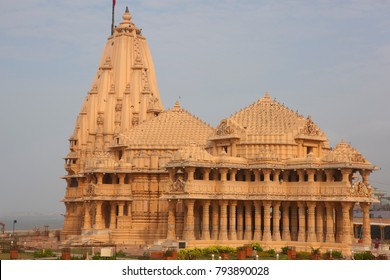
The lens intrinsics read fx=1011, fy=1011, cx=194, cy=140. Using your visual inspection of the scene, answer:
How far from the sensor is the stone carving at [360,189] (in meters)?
95.3

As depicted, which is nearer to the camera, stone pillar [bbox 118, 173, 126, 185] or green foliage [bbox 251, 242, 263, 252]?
green foliage [bbox 251, 242, 263, 252]

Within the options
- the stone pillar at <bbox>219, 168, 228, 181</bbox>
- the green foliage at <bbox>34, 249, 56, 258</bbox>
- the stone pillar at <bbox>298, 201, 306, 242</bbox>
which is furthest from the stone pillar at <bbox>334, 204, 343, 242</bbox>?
the green foliage at <bbox>34, 249, 56, 258</bbox>

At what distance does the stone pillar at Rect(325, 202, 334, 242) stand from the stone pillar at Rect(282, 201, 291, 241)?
411cm

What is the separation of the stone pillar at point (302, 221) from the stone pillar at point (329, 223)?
2372 millimetres

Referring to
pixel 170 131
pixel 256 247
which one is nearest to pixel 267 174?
pixel 256 247

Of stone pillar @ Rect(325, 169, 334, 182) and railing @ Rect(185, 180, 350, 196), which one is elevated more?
stone pillar @ Rect(325, 169, 334, 182)

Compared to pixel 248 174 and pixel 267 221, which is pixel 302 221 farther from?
pixel 248 174

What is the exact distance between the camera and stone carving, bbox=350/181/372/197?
95350 mm

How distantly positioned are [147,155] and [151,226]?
26.5 ft

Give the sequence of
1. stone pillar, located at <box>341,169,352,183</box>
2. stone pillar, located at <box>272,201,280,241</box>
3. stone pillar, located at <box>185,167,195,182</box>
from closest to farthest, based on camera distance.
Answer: stone pillar, located at <box>341,169,352,183</box> → stone pillar, located at <box>185,167,195,182</box> → stone pillar, located at <box>272,201,280,241</box>

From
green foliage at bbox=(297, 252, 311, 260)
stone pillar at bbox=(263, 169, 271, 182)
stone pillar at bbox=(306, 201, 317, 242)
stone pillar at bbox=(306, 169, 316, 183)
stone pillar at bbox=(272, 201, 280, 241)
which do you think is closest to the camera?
green foliage at bbox=(297, 252, 311, 260)

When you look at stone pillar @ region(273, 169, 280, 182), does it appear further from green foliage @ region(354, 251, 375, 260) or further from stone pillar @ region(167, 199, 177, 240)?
green foliage @ region(354, 251, 375, 260)

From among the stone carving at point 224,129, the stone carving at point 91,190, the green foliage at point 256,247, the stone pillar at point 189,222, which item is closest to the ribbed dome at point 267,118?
the stone carving at point 224,129

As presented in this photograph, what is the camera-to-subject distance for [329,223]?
96688 mm
